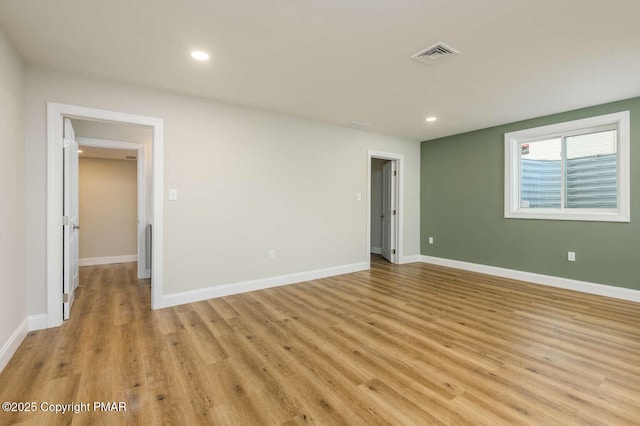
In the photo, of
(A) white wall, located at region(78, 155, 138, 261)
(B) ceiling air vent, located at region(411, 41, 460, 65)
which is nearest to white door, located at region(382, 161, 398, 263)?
(B) ceiling air vent, located at region(411, 41, 460, 65)

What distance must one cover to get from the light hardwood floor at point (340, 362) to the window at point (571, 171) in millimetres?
1272

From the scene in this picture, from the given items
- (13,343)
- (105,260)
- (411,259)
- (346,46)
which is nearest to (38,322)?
(13,343)

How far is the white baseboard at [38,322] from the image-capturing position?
273 cm

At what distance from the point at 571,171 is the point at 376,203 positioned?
3722mm

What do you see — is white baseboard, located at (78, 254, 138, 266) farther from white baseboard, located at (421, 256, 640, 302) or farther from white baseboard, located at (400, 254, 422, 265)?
white baseboard, located at (421, 256, 640, 302)

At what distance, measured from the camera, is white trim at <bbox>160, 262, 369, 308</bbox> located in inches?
137

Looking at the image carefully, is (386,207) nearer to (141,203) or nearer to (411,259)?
(411,259)

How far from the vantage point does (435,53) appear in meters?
2.54

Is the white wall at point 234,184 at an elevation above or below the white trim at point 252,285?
above

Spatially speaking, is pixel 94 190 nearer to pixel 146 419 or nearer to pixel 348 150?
pixel 348 150

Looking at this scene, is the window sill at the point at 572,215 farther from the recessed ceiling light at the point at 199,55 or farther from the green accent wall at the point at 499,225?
the recessed ceiling light at the point at 199,55

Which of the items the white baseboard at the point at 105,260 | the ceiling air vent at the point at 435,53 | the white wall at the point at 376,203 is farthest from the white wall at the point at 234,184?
the white baseboard at the point at 105,260

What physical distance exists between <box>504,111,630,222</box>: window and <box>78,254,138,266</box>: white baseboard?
7.30 m

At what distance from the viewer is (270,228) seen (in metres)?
4.23
